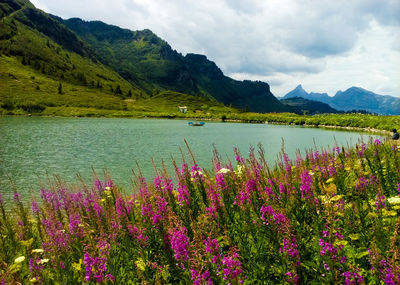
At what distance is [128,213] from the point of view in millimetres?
7387

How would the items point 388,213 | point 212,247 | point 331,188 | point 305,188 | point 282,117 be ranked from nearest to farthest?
point 212,247 → point 388,213 → point 305,188 → point 331,188 → point 282,117

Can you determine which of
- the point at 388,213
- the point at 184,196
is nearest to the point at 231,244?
the point at 184,196

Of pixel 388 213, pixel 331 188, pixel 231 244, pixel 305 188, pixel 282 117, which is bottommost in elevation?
pixel 231 244

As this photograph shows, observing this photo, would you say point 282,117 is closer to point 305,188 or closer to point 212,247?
point 305,188

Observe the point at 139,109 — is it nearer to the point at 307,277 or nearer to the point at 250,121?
the point at 250,121

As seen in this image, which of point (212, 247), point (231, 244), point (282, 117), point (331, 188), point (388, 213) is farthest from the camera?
point (282, 117)

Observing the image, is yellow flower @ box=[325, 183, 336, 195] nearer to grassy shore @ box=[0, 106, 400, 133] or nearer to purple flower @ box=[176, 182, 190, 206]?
purple flower @ box=[176, 182, 190, 206]

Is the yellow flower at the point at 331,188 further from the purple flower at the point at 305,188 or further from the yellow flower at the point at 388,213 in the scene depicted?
the yellow flower at the point at 388,213

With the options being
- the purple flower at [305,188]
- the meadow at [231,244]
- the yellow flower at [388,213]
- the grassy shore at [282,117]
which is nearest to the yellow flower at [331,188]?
the meadow at [231,244]

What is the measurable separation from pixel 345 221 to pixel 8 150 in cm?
3539

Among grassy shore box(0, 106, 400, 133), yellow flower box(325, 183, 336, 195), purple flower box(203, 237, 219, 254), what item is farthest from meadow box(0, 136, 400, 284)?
grassy shore box(0, 106, 400, 133)

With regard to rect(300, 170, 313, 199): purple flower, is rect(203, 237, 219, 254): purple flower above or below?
below

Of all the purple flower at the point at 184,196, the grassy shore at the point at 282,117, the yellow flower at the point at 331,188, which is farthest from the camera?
the grassy shore at the point at 282,117

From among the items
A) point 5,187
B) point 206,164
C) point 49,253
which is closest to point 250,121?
point 206,164
